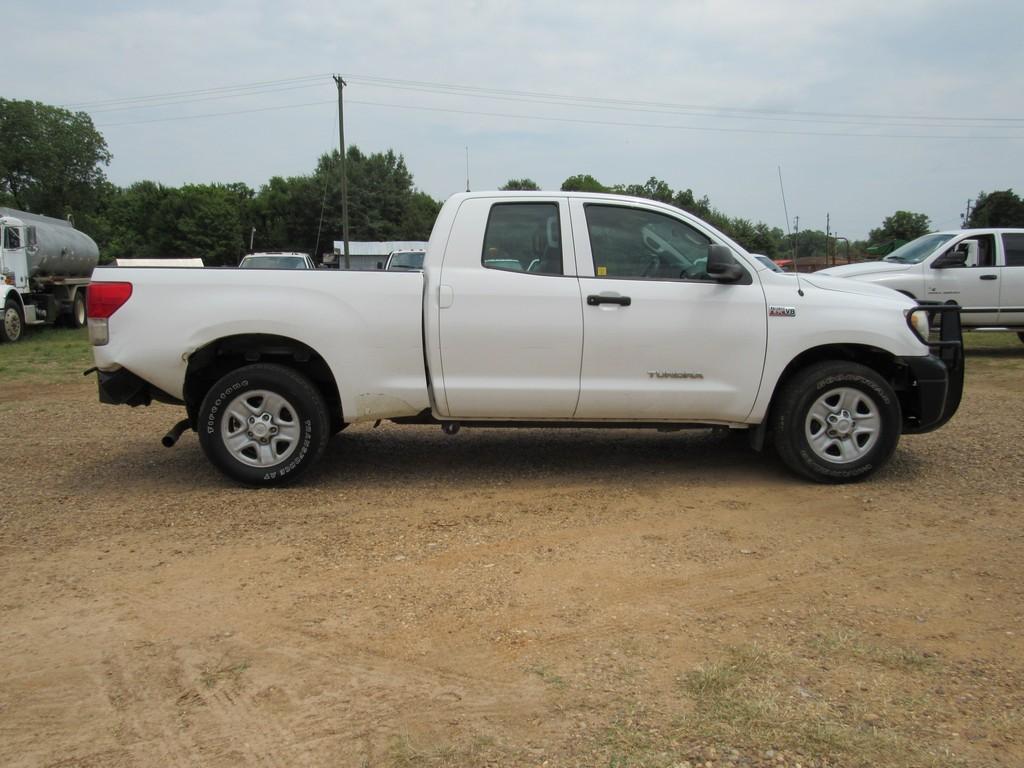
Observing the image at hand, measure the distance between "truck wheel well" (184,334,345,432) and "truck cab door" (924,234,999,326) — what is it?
1023cm

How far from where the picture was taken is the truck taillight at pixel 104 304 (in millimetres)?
4941

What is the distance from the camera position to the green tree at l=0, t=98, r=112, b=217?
61.8 m

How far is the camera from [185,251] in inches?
2827

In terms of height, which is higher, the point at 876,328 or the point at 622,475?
the point at 876,328

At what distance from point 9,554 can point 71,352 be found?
11.7 meters

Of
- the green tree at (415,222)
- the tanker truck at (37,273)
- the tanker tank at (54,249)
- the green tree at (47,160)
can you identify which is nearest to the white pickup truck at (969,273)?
the tanker truck at (37,273)

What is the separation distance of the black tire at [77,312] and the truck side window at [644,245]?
60.6 feet

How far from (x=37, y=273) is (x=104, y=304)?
16.3 m

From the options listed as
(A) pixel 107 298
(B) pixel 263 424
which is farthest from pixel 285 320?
(A) pixel 107 298

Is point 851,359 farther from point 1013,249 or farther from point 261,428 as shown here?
point 1013,249

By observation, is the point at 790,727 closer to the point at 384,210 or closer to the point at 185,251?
the point at 384,210

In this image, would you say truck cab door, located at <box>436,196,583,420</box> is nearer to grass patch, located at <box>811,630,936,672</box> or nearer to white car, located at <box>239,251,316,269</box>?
grass patch, located at <box>811,630,936,672</box>

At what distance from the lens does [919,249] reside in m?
12.7

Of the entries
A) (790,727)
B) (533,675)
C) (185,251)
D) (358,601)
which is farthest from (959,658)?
(185,251)
